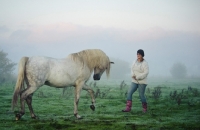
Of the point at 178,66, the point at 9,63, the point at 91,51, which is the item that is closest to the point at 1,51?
the point at 9,63

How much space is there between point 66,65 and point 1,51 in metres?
42.9

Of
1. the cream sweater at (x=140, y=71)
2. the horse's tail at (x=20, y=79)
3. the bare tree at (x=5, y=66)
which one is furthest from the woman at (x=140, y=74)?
the bare tree at (x=5, y=66)

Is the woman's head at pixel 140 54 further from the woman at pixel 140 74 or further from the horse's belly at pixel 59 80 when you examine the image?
the horse's belly at pixel 59 80

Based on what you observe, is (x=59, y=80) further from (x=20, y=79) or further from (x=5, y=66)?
(x=5, y=66)

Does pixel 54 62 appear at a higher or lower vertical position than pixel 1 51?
lower

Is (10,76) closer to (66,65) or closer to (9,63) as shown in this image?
(9,63)

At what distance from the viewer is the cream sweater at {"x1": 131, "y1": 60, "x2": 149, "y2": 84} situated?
8.95 m

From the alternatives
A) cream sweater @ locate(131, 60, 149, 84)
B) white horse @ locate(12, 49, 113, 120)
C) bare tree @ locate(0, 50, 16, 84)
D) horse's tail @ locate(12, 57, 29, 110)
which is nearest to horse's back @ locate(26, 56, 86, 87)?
white horse @ locate(12, 49, 113, 120)

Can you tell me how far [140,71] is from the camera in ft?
Result: 29.7

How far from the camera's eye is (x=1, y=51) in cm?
4738

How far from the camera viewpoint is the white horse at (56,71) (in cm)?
757

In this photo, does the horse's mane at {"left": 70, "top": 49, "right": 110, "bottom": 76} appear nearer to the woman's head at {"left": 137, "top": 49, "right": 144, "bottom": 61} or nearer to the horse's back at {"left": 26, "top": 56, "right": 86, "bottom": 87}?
the horse's back at {"left": 26, "top": 56, "right": 86, "bottom": 87}

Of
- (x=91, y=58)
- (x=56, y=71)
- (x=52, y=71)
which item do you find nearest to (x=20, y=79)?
(x=52, y=71)

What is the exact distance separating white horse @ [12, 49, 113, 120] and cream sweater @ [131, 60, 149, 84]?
3.42ft
